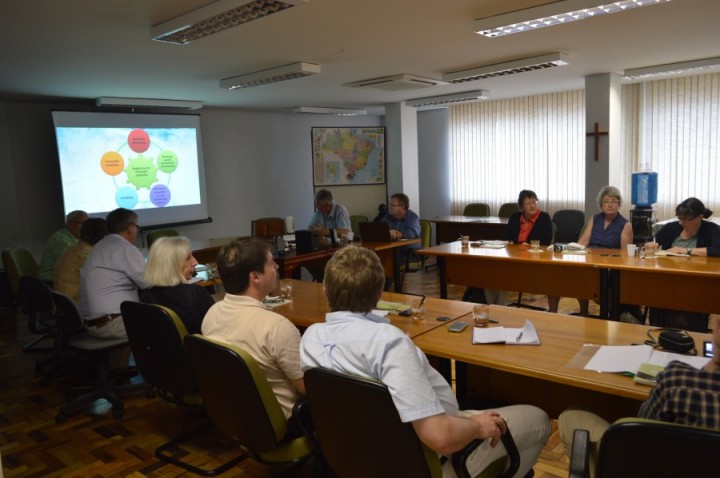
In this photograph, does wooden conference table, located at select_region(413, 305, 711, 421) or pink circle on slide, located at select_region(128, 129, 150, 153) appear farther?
pink circle on slide, located at select_region(128, 129, 150, 153)

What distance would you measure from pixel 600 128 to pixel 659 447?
6.33 m

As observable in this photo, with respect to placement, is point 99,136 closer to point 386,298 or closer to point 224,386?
point 386,298

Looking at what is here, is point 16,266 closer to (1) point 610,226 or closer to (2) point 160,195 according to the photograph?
(2) point 160,195

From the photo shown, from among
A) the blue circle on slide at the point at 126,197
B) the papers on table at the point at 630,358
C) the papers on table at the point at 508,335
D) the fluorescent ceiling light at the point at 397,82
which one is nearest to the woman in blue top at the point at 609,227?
the fluorescent ceiling light at the point at 397,82

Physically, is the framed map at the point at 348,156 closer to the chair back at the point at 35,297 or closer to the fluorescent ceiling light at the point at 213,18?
the fluorescent ceiling light at the point at 213,18

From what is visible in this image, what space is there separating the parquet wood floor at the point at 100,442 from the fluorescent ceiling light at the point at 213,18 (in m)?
2.52

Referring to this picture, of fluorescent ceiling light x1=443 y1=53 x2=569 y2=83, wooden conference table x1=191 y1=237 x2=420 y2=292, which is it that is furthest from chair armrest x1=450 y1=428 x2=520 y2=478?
fluorescent ceiling light x1=443 y1=53 x2=569 y2=83

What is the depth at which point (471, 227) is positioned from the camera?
7.98 meters

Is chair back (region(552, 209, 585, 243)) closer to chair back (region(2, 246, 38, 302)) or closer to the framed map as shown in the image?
the framed map

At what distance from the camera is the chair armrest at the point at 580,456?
1586 mm

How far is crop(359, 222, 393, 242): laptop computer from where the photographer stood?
19.6 ft

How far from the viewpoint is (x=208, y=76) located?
18.9 ft

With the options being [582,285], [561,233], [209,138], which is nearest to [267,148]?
[209,138]

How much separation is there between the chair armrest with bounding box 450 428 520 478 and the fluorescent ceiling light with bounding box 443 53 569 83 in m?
4.43
